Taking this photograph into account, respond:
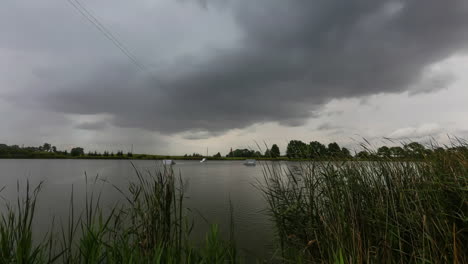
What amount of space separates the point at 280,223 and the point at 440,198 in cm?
326

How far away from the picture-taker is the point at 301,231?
484 cm

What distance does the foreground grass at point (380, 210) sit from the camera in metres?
3.22

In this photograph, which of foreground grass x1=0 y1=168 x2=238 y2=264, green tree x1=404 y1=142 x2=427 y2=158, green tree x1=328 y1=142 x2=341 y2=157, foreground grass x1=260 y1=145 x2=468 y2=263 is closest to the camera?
foreground grass x1=0 y1=168 x2=238 y2=264

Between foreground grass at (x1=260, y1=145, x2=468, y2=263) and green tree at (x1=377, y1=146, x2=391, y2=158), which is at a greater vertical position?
green tree at (x1=377, y1=146, x2=391, y2=158)

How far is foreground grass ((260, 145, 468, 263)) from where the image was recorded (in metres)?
3.22

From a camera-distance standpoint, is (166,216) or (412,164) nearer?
(166,216)

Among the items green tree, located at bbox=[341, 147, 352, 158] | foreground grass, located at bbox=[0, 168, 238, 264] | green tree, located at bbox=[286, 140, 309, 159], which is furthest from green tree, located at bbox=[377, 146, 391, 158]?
foreground grass, located at bbox=[0, 168, 238, 264]

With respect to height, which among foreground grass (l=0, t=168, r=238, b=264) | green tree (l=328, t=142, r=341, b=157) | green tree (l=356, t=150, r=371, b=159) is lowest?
foreground grass (l=0, t=168, r=238, b=264)

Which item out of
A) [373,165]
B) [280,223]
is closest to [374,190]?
[373,165]

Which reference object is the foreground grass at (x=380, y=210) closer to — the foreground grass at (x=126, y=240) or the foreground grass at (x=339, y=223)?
the foreground grass at (x=339, y=223)

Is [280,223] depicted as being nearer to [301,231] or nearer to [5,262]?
[301,231]

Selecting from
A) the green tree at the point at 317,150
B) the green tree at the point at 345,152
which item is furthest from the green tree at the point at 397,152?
the green tree at the point at 317,150

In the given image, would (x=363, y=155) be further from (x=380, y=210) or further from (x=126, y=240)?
(x=126, y=240)

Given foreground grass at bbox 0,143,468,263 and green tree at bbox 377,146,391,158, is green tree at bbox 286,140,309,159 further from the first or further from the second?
green tree at bbox 377,146,391,158
